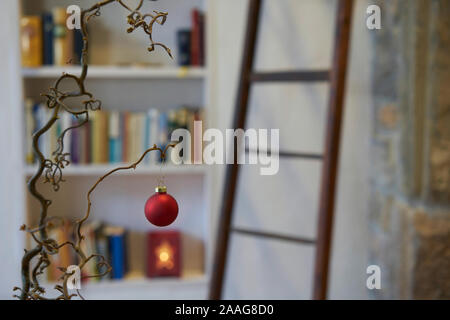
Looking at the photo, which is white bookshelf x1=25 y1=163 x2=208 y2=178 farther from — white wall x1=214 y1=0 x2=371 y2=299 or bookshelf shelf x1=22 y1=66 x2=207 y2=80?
bookshelf shelf x1=22 y1=66 x2=207 y2=80

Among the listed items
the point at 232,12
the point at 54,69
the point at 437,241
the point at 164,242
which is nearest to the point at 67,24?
the point at 54,69

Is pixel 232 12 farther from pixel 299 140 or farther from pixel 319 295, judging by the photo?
pixel 319 295

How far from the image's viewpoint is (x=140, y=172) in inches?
80.9

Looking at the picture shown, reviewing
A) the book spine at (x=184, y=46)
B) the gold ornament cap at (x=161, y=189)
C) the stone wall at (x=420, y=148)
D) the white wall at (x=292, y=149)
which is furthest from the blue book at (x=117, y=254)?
the gold ornament cap at (x=161, y=189)

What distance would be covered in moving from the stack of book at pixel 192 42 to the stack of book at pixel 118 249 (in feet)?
2.24

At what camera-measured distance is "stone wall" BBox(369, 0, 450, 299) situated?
1594 mm

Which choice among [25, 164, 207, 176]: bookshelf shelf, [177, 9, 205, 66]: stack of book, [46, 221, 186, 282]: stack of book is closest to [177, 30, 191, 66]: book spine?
[177, 9, 205, 66]: stack of book

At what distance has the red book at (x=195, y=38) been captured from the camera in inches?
81.0

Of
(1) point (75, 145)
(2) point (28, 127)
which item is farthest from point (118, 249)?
(2) point (28, 127)

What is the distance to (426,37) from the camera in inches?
63.6

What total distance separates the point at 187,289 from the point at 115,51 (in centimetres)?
99

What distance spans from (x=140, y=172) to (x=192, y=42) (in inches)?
21.0

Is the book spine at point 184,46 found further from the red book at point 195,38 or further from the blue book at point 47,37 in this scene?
the blue book at point 47,37

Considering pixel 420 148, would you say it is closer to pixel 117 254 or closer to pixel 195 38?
pixel 195 38
